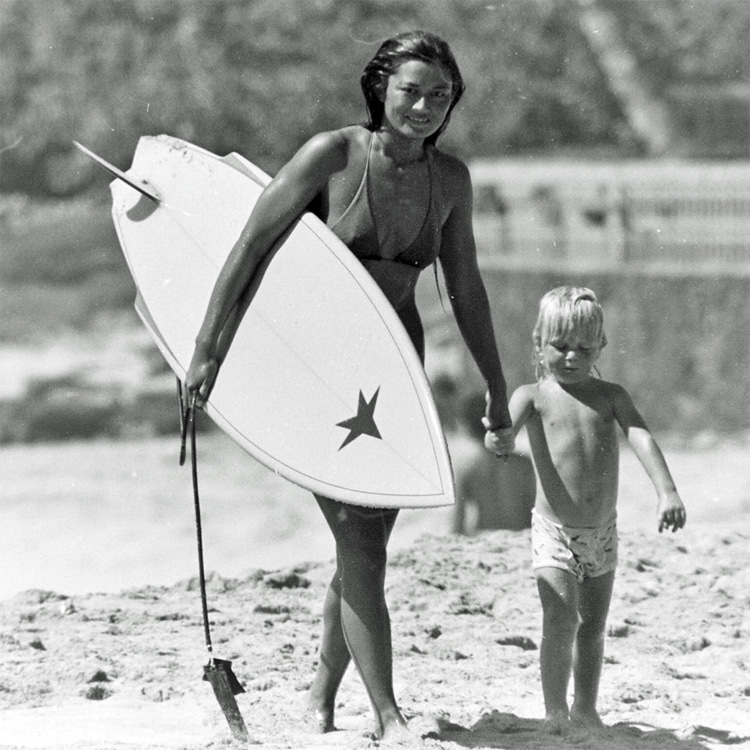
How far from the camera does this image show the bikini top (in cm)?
356

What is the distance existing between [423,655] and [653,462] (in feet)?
3.91

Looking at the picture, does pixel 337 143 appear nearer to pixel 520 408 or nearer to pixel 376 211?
pixel 376 211

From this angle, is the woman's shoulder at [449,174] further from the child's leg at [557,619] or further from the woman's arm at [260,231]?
the child's leg at [557,619]

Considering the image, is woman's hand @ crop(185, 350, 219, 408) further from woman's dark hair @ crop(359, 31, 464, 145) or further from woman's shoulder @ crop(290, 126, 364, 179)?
woman's dark hair @ crop(359, 31, 464, 145)

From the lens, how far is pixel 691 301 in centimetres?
1334

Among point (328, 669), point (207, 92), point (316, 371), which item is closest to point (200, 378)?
point (316, 371)

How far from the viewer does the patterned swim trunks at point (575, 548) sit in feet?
12.5

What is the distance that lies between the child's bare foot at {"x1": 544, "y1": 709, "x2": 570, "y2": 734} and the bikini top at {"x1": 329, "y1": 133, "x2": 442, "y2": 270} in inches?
42.5

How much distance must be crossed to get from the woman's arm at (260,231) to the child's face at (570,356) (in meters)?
0.68

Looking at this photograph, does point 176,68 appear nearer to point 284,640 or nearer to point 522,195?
point 522,195

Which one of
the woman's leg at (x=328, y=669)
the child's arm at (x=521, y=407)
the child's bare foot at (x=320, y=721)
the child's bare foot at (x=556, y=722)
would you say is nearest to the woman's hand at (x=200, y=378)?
the woman's leg at (x=328, y=669)

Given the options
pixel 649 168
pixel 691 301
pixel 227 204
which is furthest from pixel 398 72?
pixel 649 168

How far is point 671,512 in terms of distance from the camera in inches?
140

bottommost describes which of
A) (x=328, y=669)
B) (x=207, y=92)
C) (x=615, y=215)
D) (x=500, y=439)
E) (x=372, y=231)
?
(x=328, y=669)
